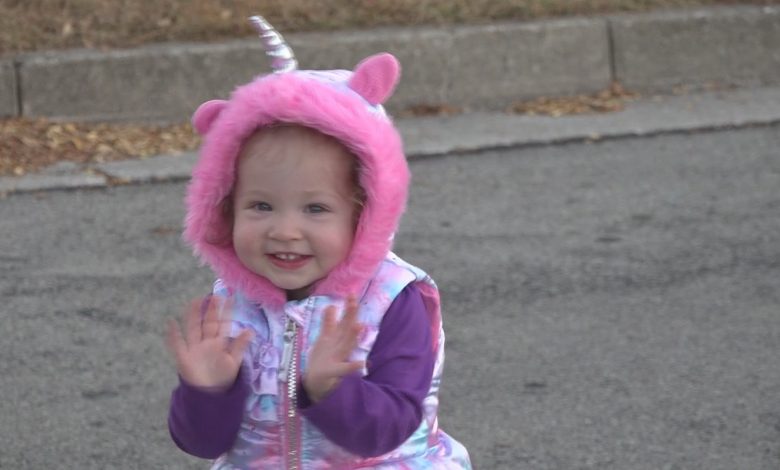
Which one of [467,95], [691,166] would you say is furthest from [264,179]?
[467,95]

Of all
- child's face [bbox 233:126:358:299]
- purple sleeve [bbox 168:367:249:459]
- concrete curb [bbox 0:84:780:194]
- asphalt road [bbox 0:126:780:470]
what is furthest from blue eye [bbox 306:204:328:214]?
concrete curb [bbox 0:84:780:194]

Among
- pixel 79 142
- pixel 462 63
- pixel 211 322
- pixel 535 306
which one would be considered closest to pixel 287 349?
pixel 211 322

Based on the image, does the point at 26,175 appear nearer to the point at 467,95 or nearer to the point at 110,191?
the point at 110,191

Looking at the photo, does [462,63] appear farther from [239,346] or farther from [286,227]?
[239,346]

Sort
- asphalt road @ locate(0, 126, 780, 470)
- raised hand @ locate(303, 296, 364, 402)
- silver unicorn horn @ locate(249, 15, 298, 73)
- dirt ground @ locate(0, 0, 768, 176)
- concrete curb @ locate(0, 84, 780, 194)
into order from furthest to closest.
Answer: dirt ground @ locate(0, 0, 768, 176) < concrete curb @ locate(0, 84, 780, 194) < asphalt road @ locate(0, 126, 780, 470) < silver unicorn horn @ locate(249, 15, 298, 73) < raised hand @ locate(303, 296, 364, 402)

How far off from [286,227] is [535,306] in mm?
2343

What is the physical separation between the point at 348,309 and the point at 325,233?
0.65 feet

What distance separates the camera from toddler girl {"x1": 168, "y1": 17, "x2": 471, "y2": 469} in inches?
89.1

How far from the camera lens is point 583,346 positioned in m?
4.26

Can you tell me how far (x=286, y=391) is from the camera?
7.69ft

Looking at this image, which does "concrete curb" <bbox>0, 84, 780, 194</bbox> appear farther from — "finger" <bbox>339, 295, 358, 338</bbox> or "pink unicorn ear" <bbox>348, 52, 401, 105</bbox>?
"finger" <bbox>339, 295, 358, 338</bbox>

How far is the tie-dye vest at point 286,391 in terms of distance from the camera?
2.35m

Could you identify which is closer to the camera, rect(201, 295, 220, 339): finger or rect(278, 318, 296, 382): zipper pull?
rect(201, 295, 220, 339): finger

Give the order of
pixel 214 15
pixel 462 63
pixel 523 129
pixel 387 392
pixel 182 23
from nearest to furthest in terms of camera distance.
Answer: pixel 387 392
pixel 523 129
pixel 462 63
pixel 182 23
pixel 214 15
